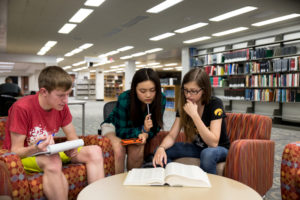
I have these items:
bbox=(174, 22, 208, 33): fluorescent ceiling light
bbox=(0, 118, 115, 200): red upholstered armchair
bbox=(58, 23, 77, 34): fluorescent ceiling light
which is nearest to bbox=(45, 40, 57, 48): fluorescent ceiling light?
bbox=(58, 23, 77, 34): fluorescent ceiling light

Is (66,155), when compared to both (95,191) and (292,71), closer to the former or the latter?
(95,191)

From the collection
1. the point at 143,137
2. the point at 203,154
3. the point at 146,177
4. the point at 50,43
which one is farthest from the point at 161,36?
the point at 146,177

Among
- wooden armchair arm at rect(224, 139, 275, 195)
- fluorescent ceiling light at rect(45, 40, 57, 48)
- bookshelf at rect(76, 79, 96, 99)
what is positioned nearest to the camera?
wooden armchair arm at rect(224, 139, 275, 195)

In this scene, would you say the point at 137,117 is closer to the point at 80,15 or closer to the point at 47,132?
the point at 47,132

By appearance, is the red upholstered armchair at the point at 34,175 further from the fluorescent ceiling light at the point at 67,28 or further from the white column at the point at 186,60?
the white column at the point at 186,60

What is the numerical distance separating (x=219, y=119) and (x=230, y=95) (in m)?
7.05

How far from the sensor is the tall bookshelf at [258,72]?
21.6ft

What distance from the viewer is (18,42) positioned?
34.0 ft

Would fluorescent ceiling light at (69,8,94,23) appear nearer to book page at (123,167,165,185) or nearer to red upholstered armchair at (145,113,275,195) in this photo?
red upholstered armchair at (145,113,275,195)

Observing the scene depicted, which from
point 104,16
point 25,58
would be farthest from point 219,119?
point 25,58

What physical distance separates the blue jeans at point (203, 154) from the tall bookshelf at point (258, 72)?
18.0 feet

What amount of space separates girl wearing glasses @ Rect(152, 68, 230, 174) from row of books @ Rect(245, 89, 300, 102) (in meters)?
5.47

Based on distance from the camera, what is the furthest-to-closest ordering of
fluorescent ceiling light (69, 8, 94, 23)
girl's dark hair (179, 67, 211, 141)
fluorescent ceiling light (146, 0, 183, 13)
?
fluorescent ceiling light (69, 8, 94, 23)
fluorescent ceiling light (146, 0, 183, 13)
girl's dark hair (179, 67, 211, 141)

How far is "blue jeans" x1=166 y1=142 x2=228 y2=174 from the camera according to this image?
1.68 metres
